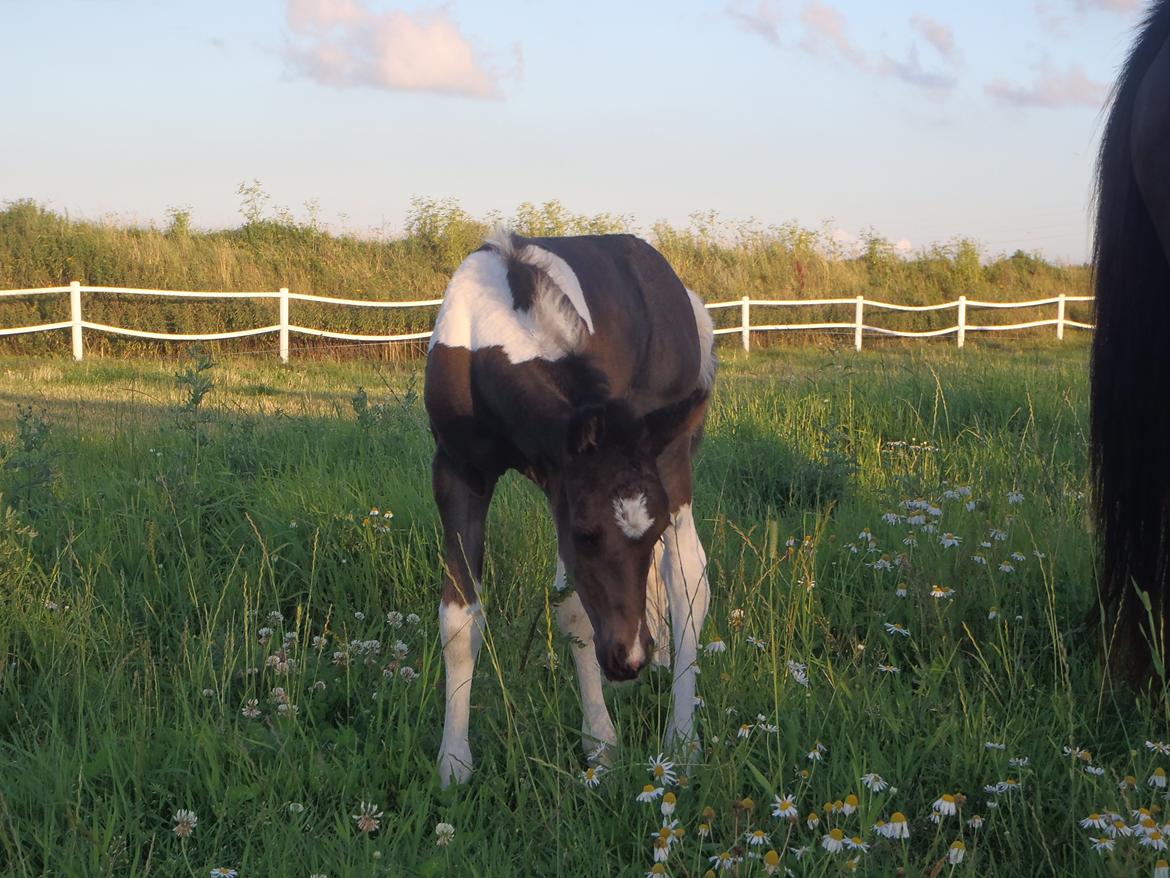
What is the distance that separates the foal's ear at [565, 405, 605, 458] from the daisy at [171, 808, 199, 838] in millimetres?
1161

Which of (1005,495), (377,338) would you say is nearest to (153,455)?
(1005,495)

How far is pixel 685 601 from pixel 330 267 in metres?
16.1

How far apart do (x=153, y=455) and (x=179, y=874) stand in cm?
323

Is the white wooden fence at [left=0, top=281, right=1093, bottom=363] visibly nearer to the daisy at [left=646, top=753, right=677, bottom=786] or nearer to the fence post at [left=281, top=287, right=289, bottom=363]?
the fence post at [left=281, top=287, right=289, bottom=363]

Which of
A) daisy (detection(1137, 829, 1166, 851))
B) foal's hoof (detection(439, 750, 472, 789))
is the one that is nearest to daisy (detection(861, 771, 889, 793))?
daisy (detection(1137, 829, 1166, 851))

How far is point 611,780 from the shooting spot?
2484 millimetres

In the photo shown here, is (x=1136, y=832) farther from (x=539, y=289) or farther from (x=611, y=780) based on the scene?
(x=539, y=289)

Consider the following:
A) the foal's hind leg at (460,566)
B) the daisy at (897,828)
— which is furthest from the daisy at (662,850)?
the foal's hind leg at (460,566)

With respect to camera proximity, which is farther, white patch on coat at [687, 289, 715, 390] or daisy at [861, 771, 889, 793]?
white patch on coat at [687, 289, 715, 390]

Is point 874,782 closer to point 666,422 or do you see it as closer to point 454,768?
point 666,422

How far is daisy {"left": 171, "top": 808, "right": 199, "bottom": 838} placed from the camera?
2303 mm

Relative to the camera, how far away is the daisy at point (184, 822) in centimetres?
230

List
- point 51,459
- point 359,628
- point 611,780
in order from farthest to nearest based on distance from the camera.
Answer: point 51,459 < point 359,628 < point 611,780

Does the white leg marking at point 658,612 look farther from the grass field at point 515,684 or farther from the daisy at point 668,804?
the daisy at point 668,804
